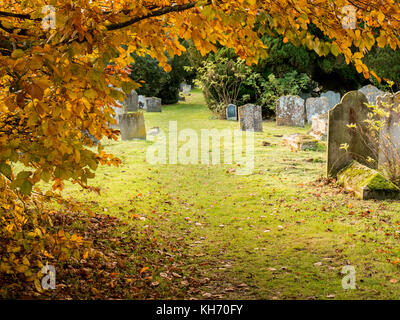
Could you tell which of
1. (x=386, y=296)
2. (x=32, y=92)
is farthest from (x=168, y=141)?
(x=32, y=92)

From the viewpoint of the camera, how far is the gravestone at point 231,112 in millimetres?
23047

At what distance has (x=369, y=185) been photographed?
283 inches

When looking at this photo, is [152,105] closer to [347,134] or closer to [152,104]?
[152,104]

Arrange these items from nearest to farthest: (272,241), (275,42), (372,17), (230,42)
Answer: (372,17)
(230,42)
(272,241)
(275,42)

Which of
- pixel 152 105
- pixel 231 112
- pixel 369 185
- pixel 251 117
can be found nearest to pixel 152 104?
pixel 152 105

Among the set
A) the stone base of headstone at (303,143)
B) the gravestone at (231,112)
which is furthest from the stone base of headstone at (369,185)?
the gravestone at (231,112)

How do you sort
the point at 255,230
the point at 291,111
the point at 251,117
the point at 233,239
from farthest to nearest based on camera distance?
the point at 291,111
the point at 251,117
the point at 255,230
the point at 233,239

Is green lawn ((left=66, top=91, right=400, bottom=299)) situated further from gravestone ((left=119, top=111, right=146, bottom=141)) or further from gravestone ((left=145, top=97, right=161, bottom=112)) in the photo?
gravestone ((left=145, top=97, right=161, bottom=112))

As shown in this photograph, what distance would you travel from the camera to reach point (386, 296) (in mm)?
3973

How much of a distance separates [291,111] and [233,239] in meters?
15.5

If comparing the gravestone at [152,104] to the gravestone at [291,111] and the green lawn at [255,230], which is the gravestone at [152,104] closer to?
the gravestone at [291,111]

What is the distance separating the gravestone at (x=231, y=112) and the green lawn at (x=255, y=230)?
41.2 feet
